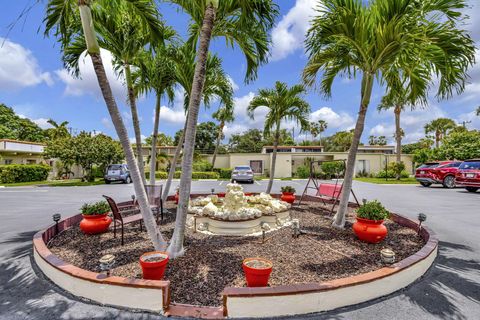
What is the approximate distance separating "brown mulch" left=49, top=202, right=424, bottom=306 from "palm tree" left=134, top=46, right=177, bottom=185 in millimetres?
3074

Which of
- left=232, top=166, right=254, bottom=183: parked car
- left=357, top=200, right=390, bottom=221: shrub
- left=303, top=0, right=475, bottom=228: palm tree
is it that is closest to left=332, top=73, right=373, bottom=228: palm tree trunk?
left=303, top=0, right=475, bottom=228: palm tree

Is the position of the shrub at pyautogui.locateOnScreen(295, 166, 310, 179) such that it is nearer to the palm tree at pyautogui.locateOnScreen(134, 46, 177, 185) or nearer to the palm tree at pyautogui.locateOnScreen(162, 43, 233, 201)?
the palm tree at pyautogui.locateOnScreen(162, 43, 233, 201)

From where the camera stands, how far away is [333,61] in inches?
233

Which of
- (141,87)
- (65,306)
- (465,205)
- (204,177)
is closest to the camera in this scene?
(65,306)

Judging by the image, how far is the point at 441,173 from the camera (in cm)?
1590

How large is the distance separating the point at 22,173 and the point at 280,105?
24.1m

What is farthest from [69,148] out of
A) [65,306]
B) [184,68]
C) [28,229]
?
[65,306]

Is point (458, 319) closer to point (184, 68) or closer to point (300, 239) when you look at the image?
point (300, 239)

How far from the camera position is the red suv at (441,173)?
1584cm

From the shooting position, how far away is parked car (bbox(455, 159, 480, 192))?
13008 mm

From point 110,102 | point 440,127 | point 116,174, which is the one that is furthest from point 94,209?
point 440,127

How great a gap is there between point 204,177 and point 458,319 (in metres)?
22.6

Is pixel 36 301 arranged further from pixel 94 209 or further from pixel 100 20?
pixel 100 20

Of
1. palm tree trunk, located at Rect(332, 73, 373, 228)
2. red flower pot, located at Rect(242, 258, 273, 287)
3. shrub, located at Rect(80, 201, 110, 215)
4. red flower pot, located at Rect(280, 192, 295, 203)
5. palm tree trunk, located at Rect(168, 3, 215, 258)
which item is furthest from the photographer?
red flower pot, located at Rect(280, 192, 295, 203)
